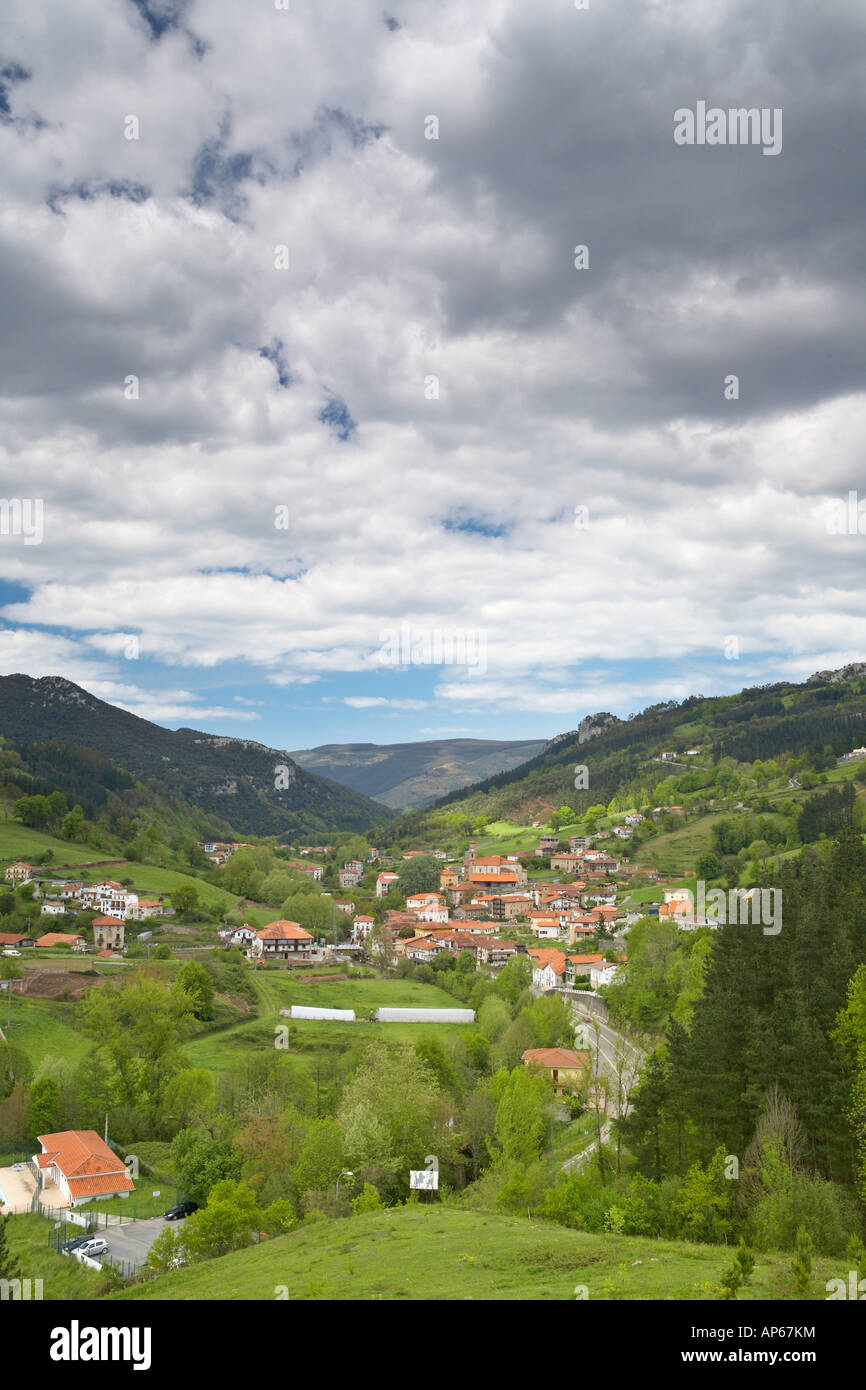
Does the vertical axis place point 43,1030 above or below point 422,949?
above

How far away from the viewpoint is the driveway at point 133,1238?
35.1 m

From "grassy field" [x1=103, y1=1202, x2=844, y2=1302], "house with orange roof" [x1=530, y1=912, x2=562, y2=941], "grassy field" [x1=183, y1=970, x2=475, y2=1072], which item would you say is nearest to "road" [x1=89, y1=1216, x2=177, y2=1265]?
"grassy field" [x1=103, y1=1202, x2=844, y2=1302]

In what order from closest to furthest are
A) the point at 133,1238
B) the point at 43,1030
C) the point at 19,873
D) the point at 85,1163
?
the point at 133,1238 < the point at 85,1163 < the point at 43,1030 < the point at 19,873

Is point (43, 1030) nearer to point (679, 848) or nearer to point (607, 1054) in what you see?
point (607, 1054)

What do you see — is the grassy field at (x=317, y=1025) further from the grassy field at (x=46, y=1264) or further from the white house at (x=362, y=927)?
the white house at (x=362, y=927)

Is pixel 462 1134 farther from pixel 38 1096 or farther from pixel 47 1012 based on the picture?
pixel 47 1012

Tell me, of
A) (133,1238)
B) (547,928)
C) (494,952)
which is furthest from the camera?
(547,928)

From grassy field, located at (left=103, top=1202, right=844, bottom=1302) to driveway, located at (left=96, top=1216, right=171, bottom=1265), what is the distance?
832cm

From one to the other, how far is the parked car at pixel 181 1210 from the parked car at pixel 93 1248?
4102mm

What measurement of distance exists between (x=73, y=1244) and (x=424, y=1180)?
50.2ft

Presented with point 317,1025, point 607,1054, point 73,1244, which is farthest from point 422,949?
point 73,1244

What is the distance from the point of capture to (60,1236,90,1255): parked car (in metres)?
35.9

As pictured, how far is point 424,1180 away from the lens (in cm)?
3731

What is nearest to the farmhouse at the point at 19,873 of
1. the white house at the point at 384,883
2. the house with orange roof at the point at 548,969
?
the white house at the point at 384,883
